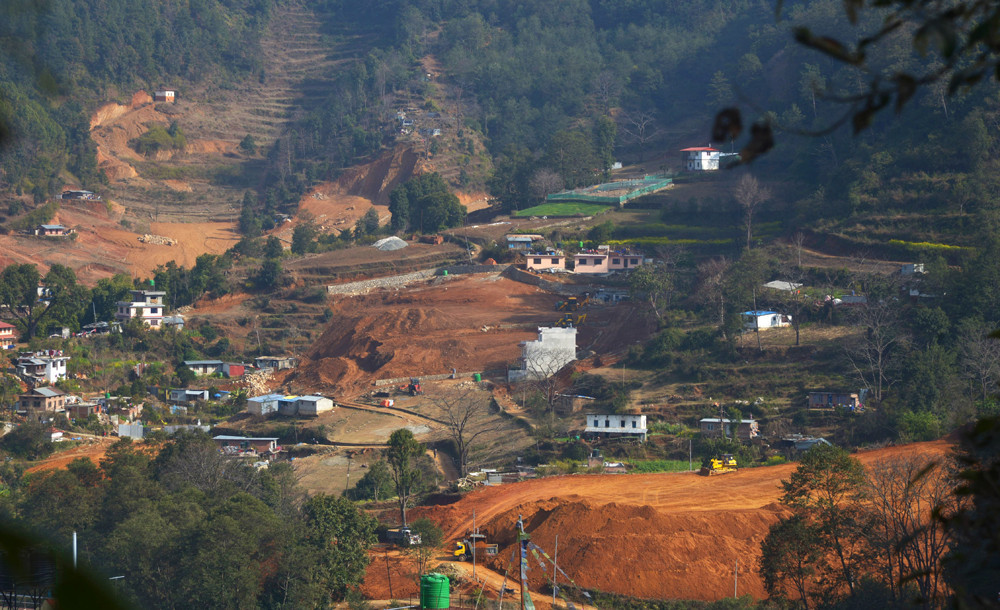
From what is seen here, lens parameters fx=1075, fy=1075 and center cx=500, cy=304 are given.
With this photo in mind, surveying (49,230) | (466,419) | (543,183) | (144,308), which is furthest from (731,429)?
(49,230)

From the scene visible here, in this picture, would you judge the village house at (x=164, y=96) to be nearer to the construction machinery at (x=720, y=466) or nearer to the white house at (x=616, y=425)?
the white house at (x=616, y=425)

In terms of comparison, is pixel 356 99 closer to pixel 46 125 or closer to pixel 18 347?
pixel 46 125

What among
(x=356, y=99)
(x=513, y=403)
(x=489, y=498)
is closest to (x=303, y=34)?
(x=356, y=99)

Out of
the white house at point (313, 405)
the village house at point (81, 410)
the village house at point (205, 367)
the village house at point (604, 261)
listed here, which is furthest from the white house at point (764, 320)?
the village house at point (81, 410)

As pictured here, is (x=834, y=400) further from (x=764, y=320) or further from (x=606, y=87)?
(x=606, y=87)

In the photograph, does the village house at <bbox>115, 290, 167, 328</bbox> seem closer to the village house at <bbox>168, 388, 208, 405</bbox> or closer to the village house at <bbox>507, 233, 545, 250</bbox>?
the village house at <bbox>168, 388, 208, 405</bbox>

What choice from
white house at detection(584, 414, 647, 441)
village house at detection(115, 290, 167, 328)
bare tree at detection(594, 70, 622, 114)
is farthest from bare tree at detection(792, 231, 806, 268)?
bare tree at detection(594, 70, 622, 114)

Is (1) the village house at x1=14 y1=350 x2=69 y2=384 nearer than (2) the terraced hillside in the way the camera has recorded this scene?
Yes
